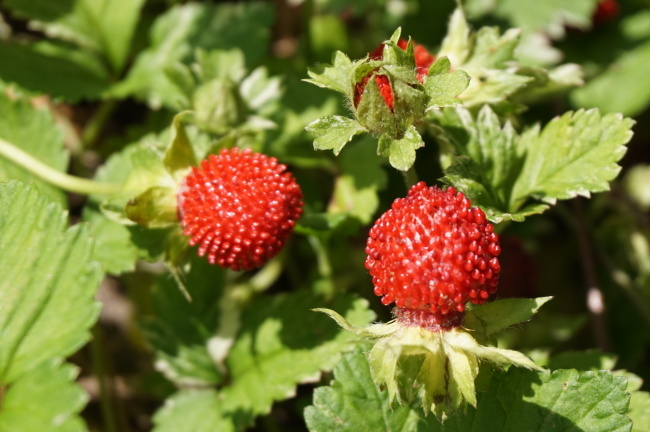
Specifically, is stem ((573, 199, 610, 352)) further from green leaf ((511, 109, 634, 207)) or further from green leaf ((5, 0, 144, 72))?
green leaf ((5, 0, 144, 72))

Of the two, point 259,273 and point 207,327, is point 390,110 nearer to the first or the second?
point 207,327

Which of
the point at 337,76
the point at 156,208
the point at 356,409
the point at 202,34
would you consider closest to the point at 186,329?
the point at 156,208

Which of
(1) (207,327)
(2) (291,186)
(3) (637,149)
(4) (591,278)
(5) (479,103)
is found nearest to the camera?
(2) (291,186)

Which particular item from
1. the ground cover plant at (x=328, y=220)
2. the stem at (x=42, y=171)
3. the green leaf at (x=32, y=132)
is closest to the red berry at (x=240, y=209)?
the ground cover plant at (x=328, y=220)

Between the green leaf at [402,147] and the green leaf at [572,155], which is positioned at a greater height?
the green leaf at [402,147]

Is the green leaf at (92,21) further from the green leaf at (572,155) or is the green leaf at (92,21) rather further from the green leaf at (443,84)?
the green leaf at (572,155)

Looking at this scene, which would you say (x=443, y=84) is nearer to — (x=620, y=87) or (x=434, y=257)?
(x=434, y=257)

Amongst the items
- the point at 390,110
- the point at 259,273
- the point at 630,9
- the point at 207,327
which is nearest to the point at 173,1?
the point at 259,273
